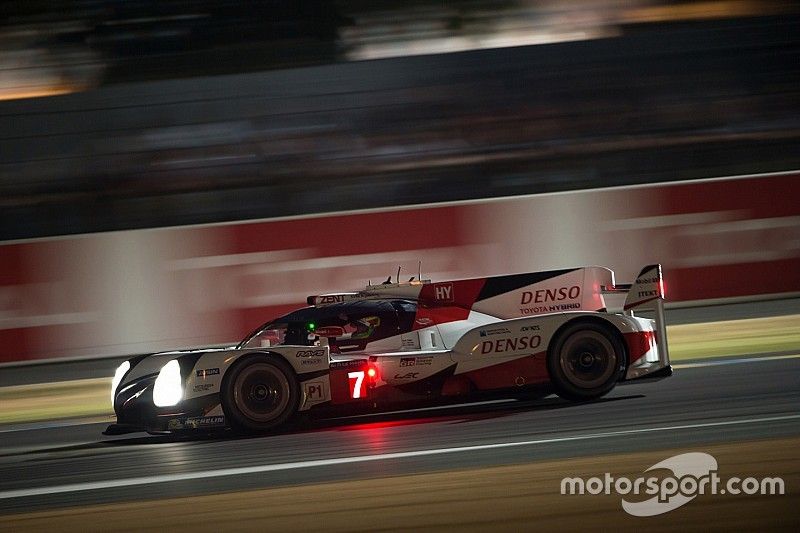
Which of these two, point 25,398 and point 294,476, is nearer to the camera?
point 294,476

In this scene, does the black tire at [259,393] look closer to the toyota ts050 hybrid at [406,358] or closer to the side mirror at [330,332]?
the toyota ts050 hybrid at [406,358]

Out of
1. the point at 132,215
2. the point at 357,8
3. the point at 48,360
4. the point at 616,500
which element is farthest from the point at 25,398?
the point at 357,8

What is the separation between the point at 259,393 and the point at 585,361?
230cm

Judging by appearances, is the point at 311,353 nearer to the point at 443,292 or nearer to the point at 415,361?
the point at 415,361

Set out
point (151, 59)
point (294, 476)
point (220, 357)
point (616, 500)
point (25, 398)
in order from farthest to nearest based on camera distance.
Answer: point (151, 59), point (25, 398), point (220, 357), point (294, 476), point (616, 500)

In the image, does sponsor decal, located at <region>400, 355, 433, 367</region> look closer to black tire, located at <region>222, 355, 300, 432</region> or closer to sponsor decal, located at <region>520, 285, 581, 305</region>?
black tire, located at <region>222, 355, 300, 432</region>

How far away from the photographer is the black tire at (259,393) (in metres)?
7.19

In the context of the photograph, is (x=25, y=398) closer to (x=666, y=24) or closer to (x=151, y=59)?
(x=151, y=59)

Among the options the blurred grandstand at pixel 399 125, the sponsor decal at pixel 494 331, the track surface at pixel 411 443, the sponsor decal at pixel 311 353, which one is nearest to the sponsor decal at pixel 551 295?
the sponsor decal at pixel 494 331

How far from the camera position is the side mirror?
7578 millimetres

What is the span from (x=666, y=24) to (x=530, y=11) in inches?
91.7

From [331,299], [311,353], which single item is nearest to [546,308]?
[331,299]

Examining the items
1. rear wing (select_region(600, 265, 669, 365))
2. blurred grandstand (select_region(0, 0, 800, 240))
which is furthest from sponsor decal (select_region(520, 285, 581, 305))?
blurred grandstand (select_region(0, 0, 800, 240))

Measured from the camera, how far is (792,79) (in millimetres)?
15812
